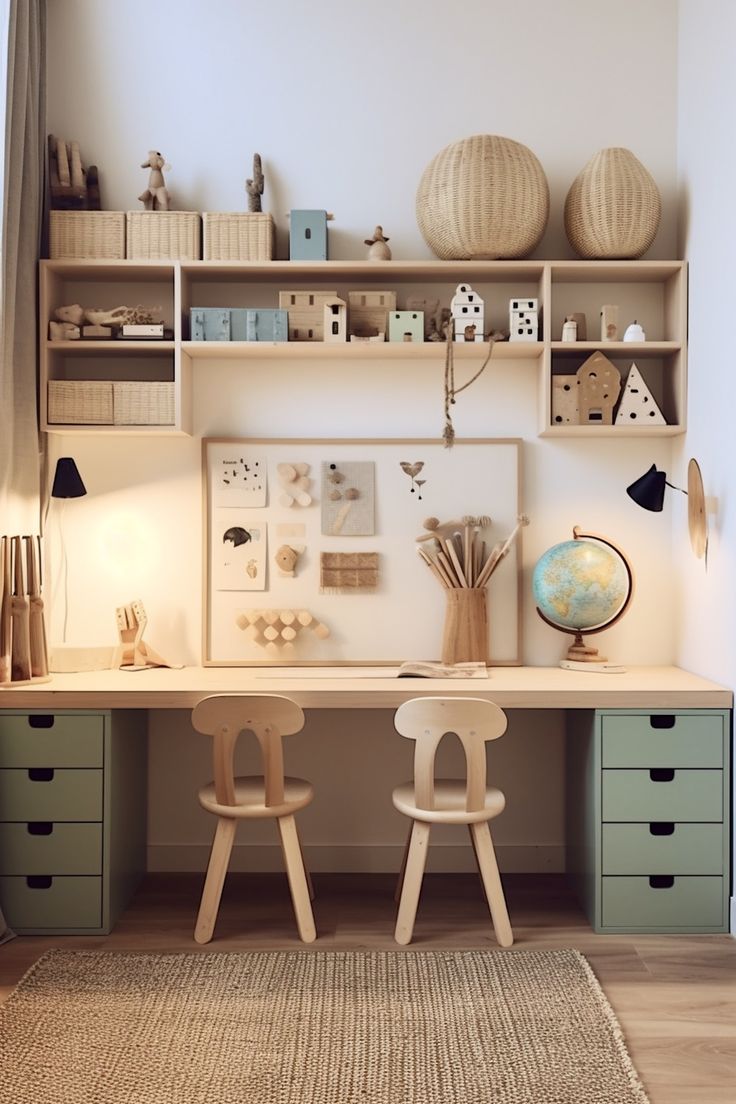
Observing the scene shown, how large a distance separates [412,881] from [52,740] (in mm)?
1125

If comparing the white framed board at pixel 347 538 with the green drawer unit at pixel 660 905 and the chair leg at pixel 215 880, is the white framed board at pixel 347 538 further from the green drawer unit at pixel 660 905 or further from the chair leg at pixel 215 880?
the green drawer unit at pixel 660 905

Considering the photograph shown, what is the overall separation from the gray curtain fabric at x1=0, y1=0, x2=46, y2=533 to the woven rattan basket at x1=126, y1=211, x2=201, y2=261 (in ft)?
1.04

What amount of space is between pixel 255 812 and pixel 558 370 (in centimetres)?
183

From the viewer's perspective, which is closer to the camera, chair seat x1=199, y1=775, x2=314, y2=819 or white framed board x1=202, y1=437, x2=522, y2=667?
chair seat x1=199, y1=775, x2=314, y2=819

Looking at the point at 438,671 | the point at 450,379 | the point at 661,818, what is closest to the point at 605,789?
the point at 661,818

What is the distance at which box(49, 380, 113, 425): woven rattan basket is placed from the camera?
125 inches

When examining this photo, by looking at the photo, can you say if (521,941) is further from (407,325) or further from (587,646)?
(407,325)

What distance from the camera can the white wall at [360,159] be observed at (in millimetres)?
3352

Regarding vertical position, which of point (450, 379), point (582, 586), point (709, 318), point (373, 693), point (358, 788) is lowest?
point (358, 788)

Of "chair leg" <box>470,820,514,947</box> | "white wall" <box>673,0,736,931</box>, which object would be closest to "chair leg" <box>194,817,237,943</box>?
"chair leg" <box>470,820,514,947</box>

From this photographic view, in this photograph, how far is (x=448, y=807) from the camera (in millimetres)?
2699

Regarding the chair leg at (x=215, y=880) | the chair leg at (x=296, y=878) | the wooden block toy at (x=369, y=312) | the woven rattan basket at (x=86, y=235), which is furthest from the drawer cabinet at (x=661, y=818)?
the woven rattan basket at (x=86, y=235)

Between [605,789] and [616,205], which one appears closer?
[605,789]

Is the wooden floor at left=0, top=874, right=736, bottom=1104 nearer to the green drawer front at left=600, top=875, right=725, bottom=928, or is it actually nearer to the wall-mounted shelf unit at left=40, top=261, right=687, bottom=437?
the green drawer front at left=600, top=875, right=725, bottom=928
